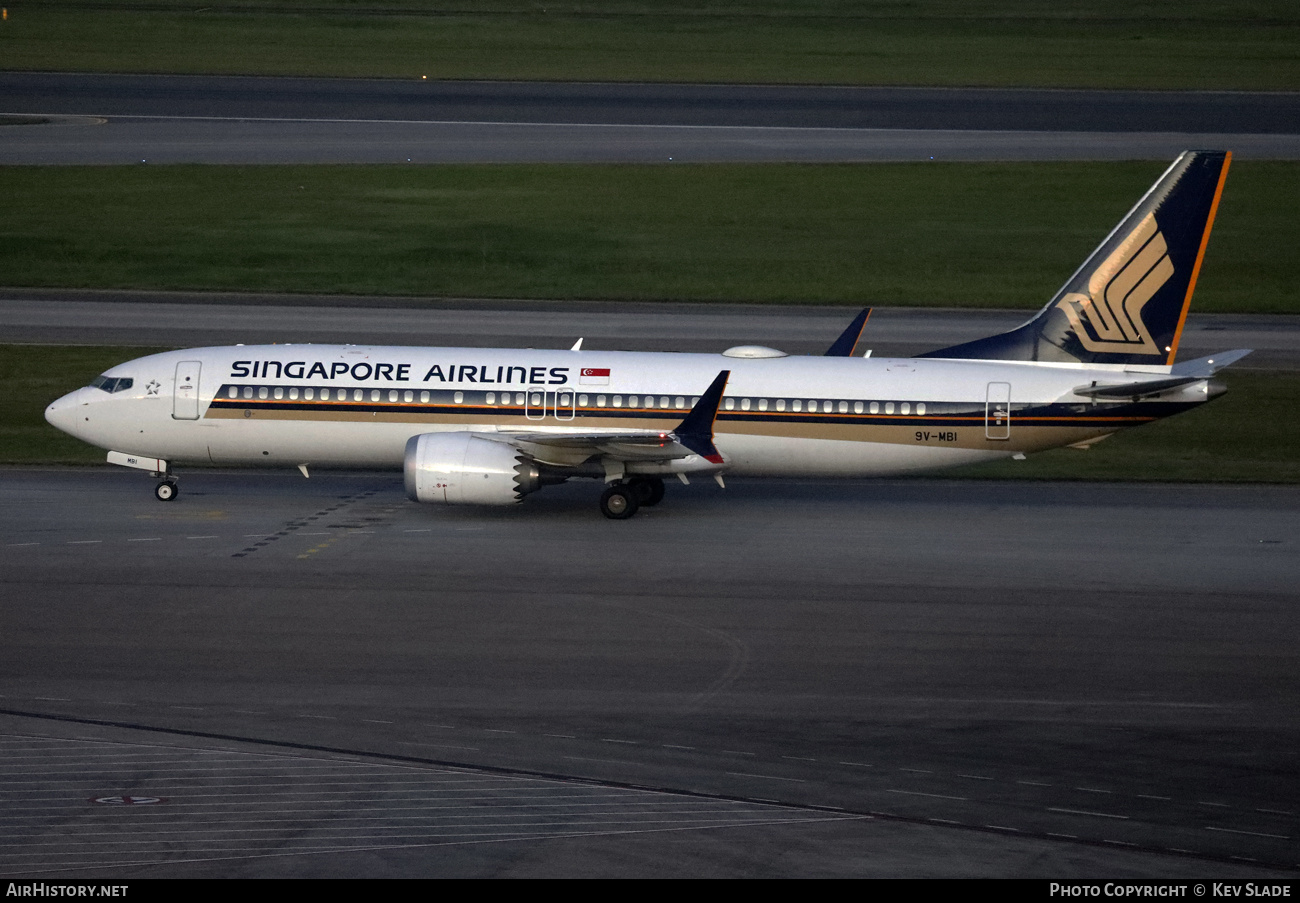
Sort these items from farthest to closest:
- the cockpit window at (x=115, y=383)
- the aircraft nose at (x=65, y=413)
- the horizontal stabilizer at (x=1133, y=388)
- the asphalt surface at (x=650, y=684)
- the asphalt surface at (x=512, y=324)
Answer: the asphalt surface at (x=512, y=324) → the aircraft nose at (x=65, y=413) → the cockpit window at (x=115, y=383) → the horizontal stabilizer at (x=1133, y=388) → the asphalt surface at (x=650, y=684)

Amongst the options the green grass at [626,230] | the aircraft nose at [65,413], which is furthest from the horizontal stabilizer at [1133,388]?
the green grass at [626,230]

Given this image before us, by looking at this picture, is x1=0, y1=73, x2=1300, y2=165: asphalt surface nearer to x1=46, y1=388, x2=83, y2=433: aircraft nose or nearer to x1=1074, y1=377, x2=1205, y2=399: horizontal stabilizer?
x1=46, y1=388, x2=83, y2=433: aircraft nose

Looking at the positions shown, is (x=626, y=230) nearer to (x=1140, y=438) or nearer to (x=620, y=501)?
(x=1140, y=438)

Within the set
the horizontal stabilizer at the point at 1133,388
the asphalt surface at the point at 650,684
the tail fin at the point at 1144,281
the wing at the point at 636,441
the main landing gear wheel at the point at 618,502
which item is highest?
the tail fin at the point at 1144,281

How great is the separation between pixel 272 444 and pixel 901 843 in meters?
23.2

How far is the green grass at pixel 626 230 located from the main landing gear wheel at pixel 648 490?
24327 millimetres

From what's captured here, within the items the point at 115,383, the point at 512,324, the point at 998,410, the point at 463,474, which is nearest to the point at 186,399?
the point at 115,383

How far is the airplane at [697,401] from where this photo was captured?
38000 mm

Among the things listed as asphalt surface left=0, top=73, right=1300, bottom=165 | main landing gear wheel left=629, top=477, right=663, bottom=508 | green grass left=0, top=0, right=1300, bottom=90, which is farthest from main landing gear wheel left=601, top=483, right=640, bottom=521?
green grass left=0, top=0, right=1300, bottom=90

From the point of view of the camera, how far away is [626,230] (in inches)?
2827

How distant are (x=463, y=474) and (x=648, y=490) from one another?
524 cm

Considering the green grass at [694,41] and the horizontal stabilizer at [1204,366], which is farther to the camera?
the green grass at [694,41]

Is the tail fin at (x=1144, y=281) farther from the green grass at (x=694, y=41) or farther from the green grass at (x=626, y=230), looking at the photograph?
the green grass at (x=694, y=41)

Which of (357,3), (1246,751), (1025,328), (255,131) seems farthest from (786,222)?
(357,3)
